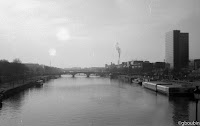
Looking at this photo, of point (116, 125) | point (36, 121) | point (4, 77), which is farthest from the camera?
point (4, 77)

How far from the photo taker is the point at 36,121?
22547 mm

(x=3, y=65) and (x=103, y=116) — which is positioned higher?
(x=3, y=65)

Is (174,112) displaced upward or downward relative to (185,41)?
downward

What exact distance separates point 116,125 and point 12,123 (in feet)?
27.6

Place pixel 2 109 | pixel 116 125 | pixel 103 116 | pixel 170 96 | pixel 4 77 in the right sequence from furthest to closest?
pixel 4 77
pixel 170 96
pixel 2 109
pixel 103 116
pixel 116 125

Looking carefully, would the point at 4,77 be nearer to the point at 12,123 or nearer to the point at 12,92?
the point at 12,92

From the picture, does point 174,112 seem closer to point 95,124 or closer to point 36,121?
point 95,124

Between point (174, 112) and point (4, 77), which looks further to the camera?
point (4, 77)

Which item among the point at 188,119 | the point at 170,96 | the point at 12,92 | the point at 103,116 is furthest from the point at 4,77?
the point at 188,119

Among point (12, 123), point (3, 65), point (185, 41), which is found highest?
point (185, 41)

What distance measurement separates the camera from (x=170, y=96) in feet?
128

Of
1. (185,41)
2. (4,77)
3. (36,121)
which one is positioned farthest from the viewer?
(185,41)

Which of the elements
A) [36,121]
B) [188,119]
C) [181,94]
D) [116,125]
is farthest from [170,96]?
[36,121]

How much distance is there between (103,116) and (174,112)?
7.30 m
